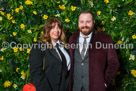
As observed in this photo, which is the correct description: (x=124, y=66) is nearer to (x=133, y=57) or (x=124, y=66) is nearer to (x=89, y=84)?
(x=133, y=57)

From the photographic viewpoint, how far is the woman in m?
1.75

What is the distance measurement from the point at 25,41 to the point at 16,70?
1.75 feet

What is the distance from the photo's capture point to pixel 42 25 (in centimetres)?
257

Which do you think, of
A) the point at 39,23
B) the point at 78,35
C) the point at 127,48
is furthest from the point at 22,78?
the point at 127,48

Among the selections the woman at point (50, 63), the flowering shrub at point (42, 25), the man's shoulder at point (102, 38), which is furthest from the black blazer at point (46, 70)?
the flowering shrub at point (42, 25)

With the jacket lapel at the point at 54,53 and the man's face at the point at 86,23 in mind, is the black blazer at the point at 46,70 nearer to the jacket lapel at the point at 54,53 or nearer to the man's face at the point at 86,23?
the jacket lapel at the point at 54,53

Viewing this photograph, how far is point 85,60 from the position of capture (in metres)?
1.83

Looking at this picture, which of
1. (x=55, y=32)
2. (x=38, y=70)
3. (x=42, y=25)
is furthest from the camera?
(x=42, y=25)

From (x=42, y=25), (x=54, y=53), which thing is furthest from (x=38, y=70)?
(x=42, y=25)

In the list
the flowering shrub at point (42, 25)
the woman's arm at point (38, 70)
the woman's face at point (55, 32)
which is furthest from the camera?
the flowering shrub at point (42, 25)

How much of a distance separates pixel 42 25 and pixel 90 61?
45.0 inches

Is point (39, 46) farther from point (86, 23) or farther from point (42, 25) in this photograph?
point (42, 25)

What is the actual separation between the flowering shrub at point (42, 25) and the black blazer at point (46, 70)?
844 millimetres

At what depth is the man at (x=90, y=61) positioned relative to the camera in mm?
1820
